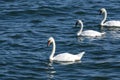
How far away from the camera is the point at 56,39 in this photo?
113 ft

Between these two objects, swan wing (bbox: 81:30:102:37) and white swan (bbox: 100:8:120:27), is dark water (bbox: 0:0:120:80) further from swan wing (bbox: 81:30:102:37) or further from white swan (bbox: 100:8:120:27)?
swan wing (bbox: 81:30:102:37)

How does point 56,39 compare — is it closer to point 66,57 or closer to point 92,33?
point 92,33

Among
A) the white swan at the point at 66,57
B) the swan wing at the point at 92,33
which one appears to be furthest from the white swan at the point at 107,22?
the white swan at the point at 66,57

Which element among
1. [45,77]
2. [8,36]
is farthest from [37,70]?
[8,36]

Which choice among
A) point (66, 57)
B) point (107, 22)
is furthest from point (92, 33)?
point (66, 57)

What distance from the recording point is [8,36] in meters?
34.9

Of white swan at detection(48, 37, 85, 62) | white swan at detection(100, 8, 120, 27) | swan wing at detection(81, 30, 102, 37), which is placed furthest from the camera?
white swan at detection(100, 8, 120, 27)

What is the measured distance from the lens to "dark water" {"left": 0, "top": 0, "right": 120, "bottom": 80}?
28.7 m

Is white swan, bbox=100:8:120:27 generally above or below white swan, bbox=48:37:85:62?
above

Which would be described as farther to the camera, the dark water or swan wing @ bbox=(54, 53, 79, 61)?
swan wing @ bbox=(54, 53, 79, 61)

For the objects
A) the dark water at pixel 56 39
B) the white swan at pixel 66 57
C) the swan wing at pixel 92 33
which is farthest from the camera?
the swan wing at pixel 92 33

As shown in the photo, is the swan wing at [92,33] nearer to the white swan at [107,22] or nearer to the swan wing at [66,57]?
the white swan at [107,22]

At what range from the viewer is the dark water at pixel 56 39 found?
28.7 m

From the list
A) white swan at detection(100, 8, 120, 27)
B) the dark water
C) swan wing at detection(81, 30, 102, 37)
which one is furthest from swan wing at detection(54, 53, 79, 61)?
white swan at detection(100, 8, 120, 27)
